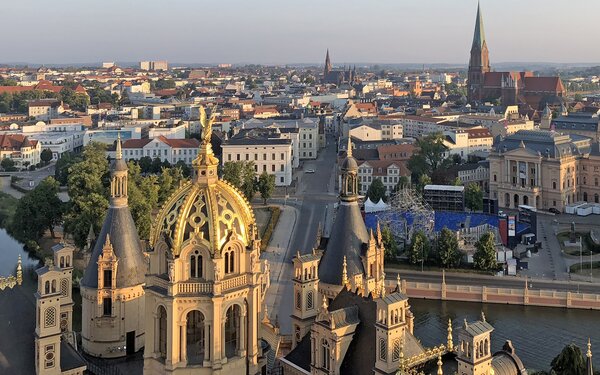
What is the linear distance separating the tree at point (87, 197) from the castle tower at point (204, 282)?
28562mm

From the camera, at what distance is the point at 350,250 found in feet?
71.8

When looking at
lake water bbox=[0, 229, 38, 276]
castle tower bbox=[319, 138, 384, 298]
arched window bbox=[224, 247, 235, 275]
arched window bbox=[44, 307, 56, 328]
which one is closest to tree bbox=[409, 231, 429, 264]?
lake water bbox=[0, 229, 38, 276]

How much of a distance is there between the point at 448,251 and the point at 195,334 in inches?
1301

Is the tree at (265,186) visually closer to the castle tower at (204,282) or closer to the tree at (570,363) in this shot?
the tree at (570,363)

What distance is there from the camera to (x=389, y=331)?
55.0 feet

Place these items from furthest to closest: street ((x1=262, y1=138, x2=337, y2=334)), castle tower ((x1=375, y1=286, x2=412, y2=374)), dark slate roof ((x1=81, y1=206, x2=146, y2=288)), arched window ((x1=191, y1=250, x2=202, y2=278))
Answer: street ((x1=262, y1=138, x2=337, y2=334)) → dark slate roof ((x1=81, y1=206, x2=146, y2=288)) → arched window ((x1=191, y1=250, x2=202, y2=278)) → castle tower ((x1=375, y1=286, x2=412, y2=374))

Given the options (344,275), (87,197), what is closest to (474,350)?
(344,275)

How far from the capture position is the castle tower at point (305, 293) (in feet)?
70.5

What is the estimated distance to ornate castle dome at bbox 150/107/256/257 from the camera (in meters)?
18.4

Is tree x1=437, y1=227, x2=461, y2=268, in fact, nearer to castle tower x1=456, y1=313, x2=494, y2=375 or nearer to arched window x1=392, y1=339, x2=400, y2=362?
arched window x1=392, y1=339, x2=400, y2=362

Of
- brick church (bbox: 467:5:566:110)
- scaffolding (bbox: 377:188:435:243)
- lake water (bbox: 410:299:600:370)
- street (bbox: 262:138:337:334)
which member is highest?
brick church (bbox: 467:5:566:110)

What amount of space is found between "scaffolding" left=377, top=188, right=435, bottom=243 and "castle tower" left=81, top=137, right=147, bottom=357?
33603 mm

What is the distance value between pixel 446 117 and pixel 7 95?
94.9 metres

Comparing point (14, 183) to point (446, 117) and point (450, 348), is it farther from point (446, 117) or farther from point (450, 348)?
point (450, 348)
